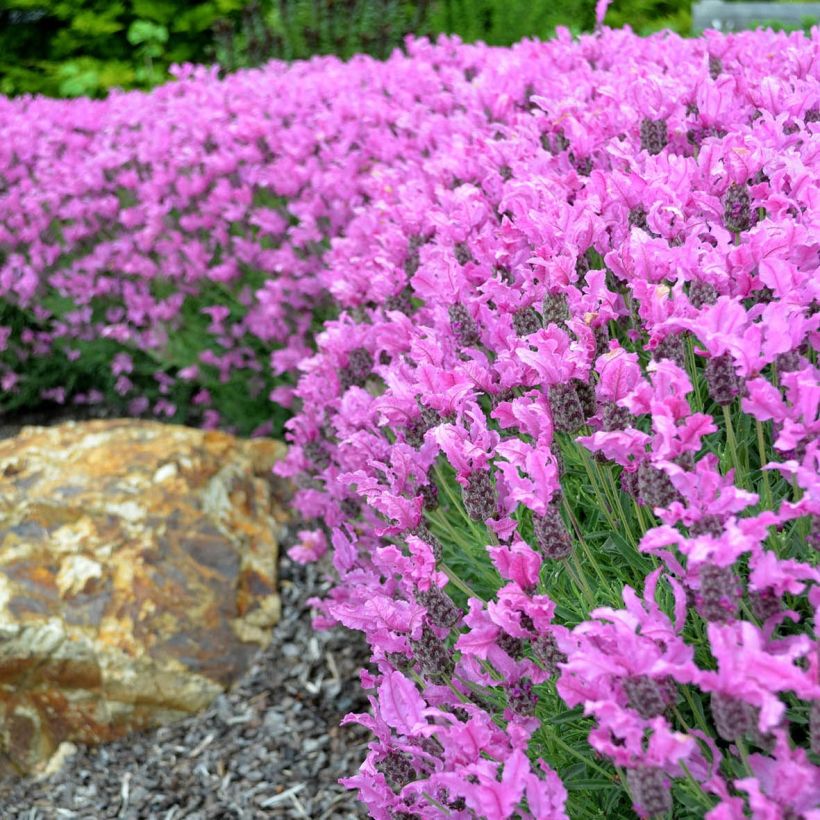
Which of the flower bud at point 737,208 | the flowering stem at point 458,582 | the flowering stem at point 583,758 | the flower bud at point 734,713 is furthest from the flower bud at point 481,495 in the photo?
the flower bud at point 737,208

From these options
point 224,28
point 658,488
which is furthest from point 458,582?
point 224,28

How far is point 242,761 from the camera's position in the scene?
3.43 meters

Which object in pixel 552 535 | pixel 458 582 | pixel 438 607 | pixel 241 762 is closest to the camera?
pixel 552 535

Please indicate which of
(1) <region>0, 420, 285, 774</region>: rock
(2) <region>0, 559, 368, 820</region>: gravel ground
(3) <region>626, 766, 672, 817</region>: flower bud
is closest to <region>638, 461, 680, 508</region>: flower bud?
(3) <region>626, 766, 672, 817</region>: flower bud

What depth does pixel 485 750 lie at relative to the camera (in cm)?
138

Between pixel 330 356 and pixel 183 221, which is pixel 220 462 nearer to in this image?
pixel 183 221

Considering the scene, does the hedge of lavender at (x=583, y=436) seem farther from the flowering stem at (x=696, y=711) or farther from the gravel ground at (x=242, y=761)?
the gravel ground at (x=242, y=761)

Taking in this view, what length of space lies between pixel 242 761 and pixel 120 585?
0.79 m

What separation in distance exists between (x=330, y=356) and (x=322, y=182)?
5.04 feet

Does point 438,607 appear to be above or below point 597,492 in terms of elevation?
below

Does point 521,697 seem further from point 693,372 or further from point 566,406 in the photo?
point 693,372

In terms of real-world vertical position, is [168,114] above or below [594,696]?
above

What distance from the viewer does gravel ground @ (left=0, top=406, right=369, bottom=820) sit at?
3256 millimetres

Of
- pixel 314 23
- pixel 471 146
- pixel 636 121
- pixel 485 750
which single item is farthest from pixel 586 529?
pixel 314 23
